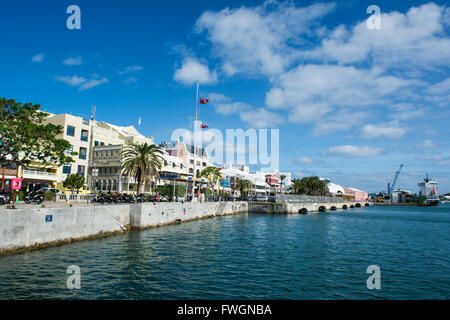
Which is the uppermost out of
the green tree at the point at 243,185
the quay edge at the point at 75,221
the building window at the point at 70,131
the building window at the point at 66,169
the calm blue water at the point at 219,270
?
the building window at the point at 70,131

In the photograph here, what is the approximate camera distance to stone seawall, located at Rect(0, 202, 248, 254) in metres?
21.0

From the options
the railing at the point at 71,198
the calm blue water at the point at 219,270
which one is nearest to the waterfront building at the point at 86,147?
the railing at the point at 71,198

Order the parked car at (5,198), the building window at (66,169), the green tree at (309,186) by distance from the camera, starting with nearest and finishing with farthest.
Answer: the parked car at (5,198) → the building window at (66,169) → the green tree at (309,186)

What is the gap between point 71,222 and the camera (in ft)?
85.7

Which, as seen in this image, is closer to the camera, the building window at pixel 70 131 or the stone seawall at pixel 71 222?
the stone seawall at pixel 71 222

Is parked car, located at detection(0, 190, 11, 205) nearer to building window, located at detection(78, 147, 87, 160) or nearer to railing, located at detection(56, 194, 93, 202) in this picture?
railing, located at detection(56, 194, 93, 202)

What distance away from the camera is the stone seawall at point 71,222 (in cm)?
2097

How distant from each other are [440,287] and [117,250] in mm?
21830

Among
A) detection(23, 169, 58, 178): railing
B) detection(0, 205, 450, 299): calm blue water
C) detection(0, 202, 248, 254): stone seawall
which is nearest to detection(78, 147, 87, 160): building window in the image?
detection(23, 169, 58, 178): railing

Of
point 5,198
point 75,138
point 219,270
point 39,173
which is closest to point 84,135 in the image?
point 75,138

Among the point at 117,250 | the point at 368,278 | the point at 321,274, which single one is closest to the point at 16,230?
the point at 117,250

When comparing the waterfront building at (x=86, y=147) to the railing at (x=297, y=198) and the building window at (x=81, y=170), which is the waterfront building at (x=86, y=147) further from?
the railing at (x=297, y=198)

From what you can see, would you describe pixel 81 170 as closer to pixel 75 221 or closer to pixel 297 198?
pixel 75 221

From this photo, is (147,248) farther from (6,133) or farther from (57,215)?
(6,133)
